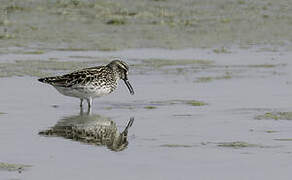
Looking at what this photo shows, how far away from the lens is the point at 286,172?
452 inches

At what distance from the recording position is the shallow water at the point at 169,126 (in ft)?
38.1

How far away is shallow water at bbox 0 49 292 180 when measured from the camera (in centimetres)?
1162

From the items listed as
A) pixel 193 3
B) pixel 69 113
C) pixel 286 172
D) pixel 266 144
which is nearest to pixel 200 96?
pixel 69 113

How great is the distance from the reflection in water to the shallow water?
5.8 inches

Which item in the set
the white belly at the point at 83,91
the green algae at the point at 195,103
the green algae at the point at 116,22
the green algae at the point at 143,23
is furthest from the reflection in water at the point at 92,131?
the green algae at the point at 116,22

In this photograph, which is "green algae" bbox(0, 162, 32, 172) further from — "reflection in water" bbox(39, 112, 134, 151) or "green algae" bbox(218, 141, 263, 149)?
"green algae" bbox(218, 141, 263, 149)

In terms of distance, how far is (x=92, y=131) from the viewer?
14.3m

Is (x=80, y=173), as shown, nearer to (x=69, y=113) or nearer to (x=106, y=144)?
(x=106, y=144)

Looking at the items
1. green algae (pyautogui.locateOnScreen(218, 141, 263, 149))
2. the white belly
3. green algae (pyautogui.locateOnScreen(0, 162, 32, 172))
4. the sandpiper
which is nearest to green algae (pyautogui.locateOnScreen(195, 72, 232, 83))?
the sandpiper

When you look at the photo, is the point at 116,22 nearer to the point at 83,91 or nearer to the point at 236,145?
the point at 83,91

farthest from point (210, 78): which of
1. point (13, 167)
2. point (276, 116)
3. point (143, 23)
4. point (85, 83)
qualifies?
point (13, 167)

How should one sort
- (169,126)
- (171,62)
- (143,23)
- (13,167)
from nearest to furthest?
1. (13,167)
2. (169,126)
3. (171,62)
4. (143,23)

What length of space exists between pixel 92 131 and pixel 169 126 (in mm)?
1286

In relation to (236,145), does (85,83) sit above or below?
above
